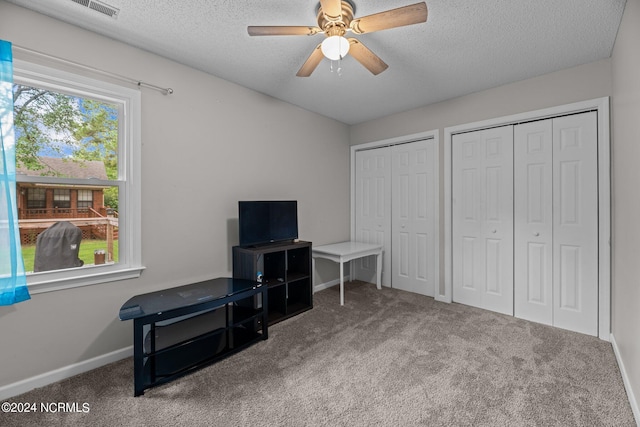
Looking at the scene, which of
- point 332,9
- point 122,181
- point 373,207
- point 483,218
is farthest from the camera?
point 373,207

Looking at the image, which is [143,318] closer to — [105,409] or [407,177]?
[105,409]

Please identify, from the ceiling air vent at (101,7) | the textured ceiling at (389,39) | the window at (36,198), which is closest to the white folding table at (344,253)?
the textured ceiling at (389,39)

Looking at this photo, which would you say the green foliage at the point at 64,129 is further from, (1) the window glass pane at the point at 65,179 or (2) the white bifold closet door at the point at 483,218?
(2) the white bifold closet door at the point at 483,218

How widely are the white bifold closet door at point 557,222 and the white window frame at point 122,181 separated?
3536 millimetres

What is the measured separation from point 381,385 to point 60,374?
2.18 meters

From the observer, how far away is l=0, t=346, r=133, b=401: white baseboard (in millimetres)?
1808

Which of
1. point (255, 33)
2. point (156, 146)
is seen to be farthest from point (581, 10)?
point (156, 146)

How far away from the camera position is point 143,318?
1.84 meters

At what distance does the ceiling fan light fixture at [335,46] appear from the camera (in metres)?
1.78

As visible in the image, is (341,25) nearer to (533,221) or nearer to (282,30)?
(282,30)

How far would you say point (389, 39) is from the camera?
220 centimetres

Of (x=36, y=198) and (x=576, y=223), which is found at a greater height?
(x=36, y=198)

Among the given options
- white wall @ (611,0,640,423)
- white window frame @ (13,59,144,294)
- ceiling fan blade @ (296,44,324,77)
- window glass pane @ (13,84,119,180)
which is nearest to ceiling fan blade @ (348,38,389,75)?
ceiling fan blade @ (296,44,324,77)

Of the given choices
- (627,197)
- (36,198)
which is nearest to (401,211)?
(627,197)
